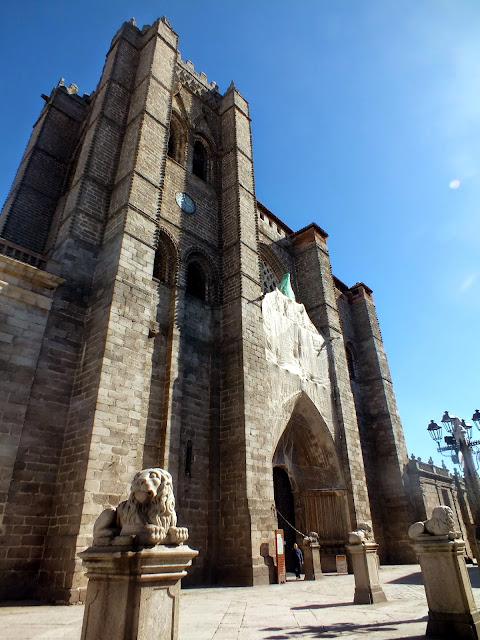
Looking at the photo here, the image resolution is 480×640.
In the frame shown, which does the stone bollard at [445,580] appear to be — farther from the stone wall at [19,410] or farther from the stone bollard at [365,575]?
the stone wall at [19,410]

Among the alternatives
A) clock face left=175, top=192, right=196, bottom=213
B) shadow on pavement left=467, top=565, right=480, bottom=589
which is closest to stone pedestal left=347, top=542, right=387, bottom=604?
shadow on pavement left=467, top=565, right=480, bottom=589

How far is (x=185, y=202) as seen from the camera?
13.3m

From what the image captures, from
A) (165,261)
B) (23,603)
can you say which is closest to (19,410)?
(23,603)

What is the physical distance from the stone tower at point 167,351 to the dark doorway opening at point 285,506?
0.32 ft

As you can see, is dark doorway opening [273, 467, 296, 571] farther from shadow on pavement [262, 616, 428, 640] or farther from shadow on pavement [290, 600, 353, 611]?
shadow on pavement [262, 616, 428, 640]

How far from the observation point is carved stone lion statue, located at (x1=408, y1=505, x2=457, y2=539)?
4.21 metres

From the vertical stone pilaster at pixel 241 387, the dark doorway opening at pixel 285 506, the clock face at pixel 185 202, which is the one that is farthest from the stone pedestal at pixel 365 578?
the clock face at pixel 185 202

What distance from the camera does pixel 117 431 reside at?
24.7 ft

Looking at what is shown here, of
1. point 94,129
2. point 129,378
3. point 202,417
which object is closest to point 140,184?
point 94,129

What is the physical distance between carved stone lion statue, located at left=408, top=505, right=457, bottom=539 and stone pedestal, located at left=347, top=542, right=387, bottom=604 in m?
2.14

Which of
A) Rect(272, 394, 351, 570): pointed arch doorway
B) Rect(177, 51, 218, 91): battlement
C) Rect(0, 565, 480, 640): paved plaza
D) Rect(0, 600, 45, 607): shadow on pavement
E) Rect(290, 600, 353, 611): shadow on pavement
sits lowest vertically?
Rect(290, 600, 353, 611): shadow on pavement

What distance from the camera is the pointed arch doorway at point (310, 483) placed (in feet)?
40.5

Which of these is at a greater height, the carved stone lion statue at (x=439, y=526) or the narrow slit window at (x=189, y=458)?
the narrow slit window at (x=189, y=458)

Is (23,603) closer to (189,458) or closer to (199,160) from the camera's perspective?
(189,458)
